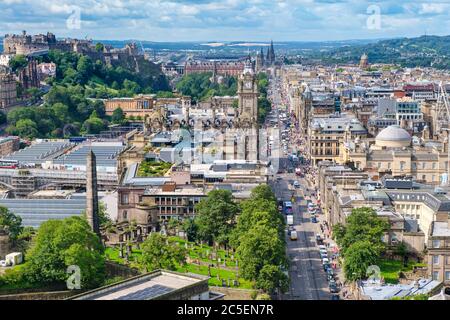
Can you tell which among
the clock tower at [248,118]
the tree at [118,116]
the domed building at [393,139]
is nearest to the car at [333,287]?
the clock tower at [248,118]

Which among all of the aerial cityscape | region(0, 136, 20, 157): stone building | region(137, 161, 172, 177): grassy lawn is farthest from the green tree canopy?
region(0, 136, 20, 157): stone building

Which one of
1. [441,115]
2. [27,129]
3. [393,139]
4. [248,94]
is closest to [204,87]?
[27,129]

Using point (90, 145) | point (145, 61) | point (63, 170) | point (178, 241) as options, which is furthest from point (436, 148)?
point (145, 61)

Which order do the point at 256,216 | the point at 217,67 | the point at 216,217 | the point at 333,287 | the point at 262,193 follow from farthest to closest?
the point at 217,67 < the point at 262,193 < the point at 216,217 < the point at 256,216 < the point at 333,287

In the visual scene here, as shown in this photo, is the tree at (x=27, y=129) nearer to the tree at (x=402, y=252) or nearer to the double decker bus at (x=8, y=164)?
the double decker bus at (x=8, y=164)

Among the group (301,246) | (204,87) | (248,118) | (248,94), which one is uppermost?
(248,94)

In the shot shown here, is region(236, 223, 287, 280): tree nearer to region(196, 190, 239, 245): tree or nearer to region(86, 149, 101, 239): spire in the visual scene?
region(196, 190, 239, 245): tree

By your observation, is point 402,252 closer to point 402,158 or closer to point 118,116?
point 402,158
